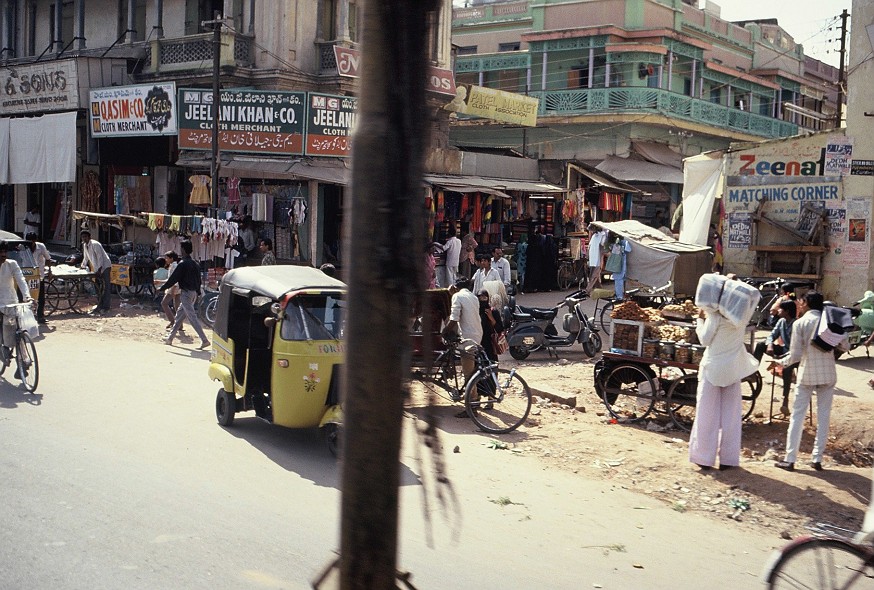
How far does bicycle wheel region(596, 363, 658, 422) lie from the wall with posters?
788 cm

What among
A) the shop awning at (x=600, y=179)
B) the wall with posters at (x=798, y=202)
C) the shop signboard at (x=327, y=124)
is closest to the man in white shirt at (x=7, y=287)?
the shop signboard at (x=327, y=124)

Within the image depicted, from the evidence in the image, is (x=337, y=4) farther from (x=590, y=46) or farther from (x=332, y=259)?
(x=590, y=46)

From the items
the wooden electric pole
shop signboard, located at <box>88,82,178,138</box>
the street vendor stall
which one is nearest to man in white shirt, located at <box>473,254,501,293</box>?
the street vendor stall

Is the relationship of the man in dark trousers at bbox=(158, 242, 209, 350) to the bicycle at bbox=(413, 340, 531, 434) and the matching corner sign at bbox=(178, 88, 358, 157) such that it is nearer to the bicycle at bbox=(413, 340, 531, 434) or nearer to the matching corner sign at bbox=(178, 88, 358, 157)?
the bicycle at bbox=(413, 340, 531, 434)

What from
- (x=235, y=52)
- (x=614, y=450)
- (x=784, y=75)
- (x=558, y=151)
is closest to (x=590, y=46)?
(x=558, y=151)

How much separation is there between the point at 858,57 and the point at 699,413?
1124cm

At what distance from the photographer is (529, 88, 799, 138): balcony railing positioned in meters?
32.4

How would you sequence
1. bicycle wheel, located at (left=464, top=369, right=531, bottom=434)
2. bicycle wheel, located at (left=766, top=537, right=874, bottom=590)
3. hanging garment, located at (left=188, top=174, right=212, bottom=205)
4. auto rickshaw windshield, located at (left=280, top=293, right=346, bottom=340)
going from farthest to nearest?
hanging garment, located at (left=188, top=174, right=212, bottom=205) → bicycle wheel, located at (left=464, top=369, right=531, bottom=434) → auto rickshaw windshield, located at (left=280, top=293, right=346, bottom=340) → bicycle wheel, located at (left=766, top=537, right=874, bottom=590)

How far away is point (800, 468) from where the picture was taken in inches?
348

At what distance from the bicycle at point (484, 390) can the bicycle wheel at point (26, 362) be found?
481 cm

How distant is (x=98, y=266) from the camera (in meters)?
18.5

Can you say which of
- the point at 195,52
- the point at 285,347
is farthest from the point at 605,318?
the point at 195,52

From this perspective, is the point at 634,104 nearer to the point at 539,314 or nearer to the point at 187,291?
the point at 539,314

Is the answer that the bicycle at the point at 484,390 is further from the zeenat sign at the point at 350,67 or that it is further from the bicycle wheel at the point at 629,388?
the zeenat sign at the point at 350,67
